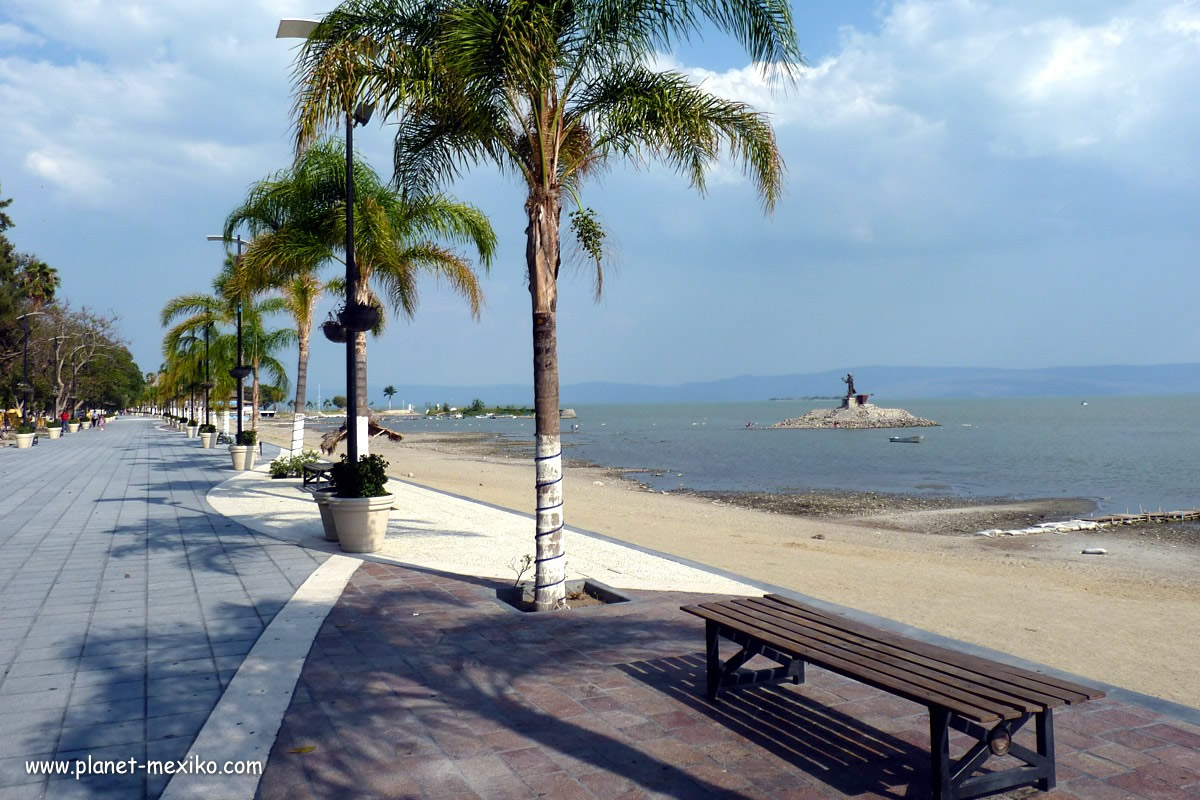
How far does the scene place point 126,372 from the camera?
91125 millimetres

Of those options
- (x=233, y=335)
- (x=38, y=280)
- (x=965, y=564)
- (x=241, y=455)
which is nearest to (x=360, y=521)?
(x=965, y=564)

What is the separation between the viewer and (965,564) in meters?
13.6

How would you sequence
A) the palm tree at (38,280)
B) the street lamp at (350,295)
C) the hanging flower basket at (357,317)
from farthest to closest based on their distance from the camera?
the palm tree at (38,280), the hanging flower basket at (357,317), the street lamp at (350,295)

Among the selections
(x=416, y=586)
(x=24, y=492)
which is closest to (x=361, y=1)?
(x=416, y=586)

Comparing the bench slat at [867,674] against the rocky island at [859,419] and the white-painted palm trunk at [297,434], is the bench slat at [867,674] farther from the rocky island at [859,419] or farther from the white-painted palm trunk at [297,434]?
the rocky island at [859,419]

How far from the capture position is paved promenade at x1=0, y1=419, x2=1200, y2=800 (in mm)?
3631

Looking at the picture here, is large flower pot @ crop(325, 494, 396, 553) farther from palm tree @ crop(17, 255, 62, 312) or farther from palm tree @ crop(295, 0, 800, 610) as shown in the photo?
palm tree @ crop(17, 255, 62, 312)

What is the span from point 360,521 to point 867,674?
6.94 meters

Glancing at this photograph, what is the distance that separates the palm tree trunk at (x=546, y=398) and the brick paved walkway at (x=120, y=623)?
2.18 m

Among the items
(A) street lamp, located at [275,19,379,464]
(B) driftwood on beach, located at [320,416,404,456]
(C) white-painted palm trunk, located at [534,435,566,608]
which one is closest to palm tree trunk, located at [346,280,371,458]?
(B) driftwood on beach, located at [320,416,404,456]

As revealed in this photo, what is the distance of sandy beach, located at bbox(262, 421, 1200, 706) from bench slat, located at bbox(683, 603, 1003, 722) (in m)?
3.87

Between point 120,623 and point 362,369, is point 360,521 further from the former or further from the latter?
point 362,369

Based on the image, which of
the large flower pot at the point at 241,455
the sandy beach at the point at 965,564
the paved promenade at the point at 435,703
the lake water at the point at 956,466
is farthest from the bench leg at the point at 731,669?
the lake water at the point at 956,466

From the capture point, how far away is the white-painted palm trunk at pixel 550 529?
6.77 meters
